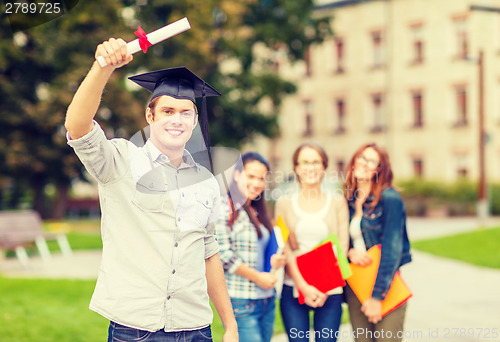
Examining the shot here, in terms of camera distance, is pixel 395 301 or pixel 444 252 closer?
pixel 395 301

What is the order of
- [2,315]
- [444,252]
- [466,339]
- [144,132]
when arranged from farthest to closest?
[444,252]
[2,315]
[466,339]
[144,132]

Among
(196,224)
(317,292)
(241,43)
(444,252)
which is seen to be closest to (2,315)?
(317,292)

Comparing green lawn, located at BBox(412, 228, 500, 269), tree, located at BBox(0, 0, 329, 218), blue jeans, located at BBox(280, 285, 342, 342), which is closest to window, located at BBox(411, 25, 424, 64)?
tree, located at BBox(0, 0, 329, 218)

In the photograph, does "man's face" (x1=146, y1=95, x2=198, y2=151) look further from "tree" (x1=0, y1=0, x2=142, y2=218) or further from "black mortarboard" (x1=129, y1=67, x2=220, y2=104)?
"tree" (x1=0, y1=0, x2=142, y2=218)

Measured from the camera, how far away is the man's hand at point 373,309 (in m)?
4.05

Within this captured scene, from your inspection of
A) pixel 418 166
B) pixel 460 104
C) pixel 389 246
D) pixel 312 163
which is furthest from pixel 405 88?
pixel 389 246

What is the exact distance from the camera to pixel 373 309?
406 cm

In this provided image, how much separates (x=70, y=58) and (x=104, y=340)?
21.1 meters

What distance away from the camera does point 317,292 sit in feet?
13.6

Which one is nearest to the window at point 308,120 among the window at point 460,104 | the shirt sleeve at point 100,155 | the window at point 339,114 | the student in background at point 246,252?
the window at point 339,114

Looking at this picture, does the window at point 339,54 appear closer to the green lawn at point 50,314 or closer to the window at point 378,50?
the window at point 378,50

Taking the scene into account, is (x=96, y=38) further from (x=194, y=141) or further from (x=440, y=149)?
(x=194, y=141)

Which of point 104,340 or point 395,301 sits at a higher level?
point 395,301

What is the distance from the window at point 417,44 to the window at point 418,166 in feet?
19.0
